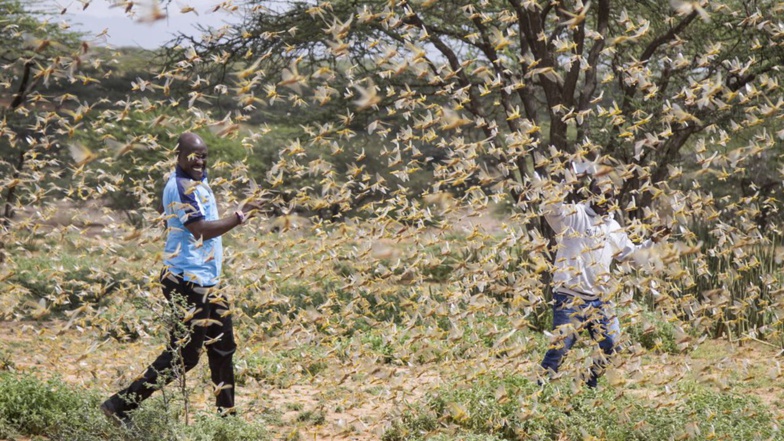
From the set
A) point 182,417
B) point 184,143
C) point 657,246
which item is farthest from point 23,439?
point 657,246

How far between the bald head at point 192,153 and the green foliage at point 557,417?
6.91 feet

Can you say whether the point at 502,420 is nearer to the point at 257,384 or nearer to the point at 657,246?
the point at 657,246

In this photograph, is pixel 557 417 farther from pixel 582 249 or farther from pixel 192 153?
→ pixel 192 153

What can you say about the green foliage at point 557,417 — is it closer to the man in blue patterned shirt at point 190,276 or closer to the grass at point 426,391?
the grass at point 426,391

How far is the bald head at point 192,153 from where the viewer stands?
5086 millimetres

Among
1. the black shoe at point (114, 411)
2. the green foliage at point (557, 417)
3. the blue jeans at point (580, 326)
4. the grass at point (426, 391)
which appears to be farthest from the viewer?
the blue jeans at point (580, 326)

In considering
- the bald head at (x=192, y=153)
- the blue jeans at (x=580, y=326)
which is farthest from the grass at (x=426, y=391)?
the bald head at (x=192, y=153)

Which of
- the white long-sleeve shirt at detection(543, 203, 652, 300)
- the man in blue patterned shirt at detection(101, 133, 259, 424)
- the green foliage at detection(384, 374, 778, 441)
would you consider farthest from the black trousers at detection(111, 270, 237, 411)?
the white long-sleeve shirt at detection(543, 203, 652, 300)

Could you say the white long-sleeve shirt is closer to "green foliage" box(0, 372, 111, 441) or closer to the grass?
the grass

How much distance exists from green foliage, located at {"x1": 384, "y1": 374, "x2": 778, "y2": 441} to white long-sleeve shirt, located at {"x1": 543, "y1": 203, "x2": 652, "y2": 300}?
2.33 ft

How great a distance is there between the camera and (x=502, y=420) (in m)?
5.71

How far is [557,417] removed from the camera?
5855 mm

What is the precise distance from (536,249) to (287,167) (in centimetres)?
176

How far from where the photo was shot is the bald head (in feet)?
16.7
